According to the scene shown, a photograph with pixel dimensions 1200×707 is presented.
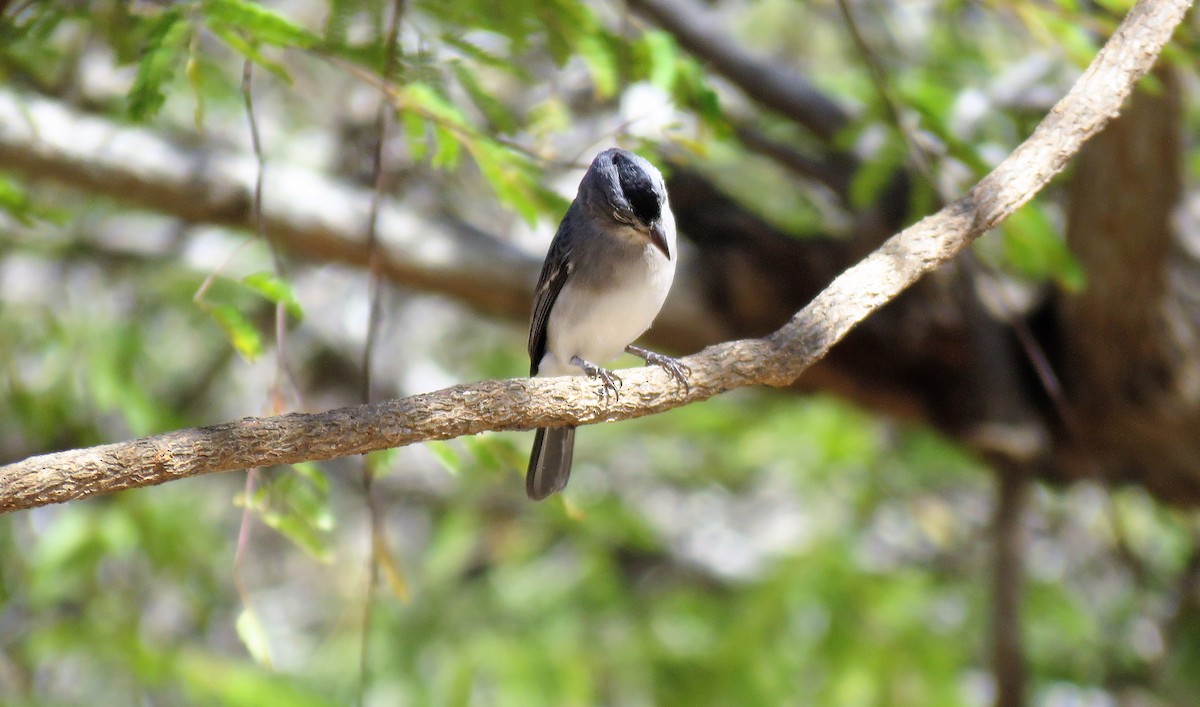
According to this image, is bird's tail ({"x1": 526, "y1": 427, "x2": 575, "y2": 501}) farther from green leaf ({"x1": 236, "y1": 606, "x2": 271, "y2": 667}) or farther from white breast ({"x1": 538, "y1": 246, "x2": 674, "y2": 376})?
green leaf ({"x1": 236, "y1": 606, "x2": 271, "y2": 667})

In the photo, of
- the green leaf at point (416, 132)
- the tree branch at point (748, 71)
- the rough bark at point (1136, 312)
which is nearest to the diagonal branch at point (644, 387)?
the green leaf at point (416, 132)

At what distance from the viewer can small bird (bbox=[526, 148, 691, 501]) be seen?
342 cm

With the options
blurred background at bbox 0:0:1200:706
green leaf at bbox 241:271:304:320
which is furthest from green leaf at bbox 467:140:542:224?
green leaf at bbox 241:271:304:320

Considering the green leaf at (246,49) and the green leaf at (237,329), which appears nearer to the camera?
the green leaf at (246,49)

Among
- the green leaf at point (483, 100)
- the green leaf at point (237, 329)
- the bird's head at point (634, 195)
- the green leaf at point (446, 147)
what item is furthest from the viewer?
the green leaf at point (483, 100)

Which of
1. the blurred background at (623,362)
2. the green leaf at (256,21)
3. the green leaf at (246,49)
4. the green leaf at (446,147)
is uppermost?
the green leaf at (256,21)

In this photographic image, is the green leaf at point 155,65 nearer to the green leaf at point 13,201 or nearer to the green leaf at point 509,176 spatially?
the green leaf at point 13,201

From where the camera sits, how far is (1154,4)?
2.83 meters

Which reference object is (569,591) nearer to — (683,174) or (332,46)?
(683,174)

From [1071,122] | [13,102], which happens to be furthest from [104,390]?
[1071,122]

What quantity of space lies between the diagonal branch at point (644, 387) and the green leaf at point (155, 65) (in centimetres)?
119

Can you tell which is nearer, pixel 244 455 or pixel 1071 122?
pixel 244 455

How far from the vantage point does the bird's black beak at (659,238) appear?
3.38 metres

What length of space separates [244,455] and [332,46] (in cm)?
159
